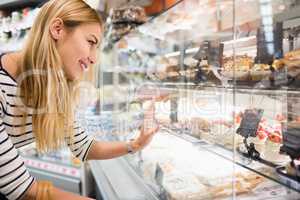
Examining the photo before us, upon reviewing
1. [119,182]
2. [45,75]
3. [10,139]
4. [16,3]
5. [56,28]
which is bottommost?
[119,182]

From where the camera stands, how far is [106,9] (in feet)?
8.10

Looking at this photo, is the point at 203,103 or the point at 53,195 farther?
the point at 203,103

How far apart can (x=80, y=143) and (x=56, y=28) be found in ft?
1.65

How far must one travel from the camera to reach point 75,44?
1.10 metres

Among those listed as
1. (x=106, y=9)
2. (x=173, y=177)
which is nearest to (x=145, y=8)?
(x=106, y=9)

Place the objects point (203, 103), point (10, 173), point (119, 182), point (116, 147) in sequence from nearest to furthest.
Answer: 1. point (10, 173)
2. point (116, 147)
3. point (203, 103)
4. point (119, 182)

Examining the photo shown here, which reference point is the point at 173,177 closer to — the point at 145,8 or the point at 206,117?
the point at 206,117

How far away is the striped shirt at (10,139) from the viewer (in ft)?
3.01

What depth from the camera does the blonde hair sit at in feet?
3.44

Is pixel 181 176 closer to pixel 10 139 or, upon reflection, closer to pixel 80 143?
pixel 80 143

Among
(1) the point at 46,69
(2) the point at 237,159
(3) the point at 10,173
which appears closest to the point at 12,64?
(1) the point at 46,69

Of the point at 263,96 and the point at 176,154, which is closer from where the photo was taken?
the point at 263,96

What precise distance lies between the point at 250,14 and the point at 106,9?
1.36 meters

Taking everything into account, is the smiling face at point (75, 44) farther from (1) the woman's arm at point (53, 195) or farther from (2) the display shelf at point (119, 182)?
(2) the display shelf at point (119, 182)
